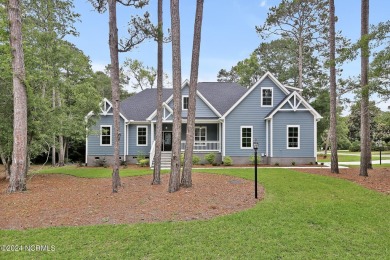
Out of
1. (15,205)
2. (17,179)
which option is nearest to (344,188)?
(15,205)

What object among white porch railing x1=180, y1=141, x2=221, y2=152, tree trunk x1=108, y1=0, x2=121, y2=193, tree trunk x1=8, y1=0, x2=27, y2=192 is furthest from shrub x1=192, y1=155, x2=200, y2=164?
tree trunk x1=8, y1=0, x2=27, y2=192

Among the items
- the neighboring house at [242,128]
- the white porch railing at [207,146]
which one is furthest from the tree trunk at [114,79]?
the white porch railing at [207,146]

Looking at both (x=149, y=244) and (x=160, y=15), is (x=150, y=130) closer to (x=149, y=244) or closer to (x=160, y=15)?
(x=160, y=15)

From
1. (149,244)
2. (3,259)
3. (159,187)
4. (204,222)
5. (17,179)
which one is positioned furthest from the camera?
(159,187)

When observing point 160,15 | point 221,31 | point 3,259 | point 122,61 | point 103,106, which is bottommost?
point 3,259

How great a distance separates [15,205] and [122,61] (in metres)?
29.6

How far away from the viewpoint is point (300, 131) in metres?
17.5

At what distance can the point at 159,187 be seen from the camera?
914cm

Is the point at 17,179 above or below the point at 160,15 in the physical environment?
below

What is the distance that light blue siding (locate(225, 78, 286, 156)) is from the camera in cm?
1795

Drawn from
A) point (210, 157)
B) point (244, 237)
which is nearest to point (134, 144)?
point (210, 157)

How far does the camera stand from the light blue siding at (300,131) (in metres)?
17.4

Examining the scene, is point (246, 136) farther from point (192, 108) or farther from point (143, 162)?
point (192, 108)

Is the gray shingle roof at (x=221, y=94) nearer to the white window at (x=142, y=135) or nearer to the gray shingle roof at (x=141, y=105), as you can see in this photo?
the gray shingle roof at (x=141, y=105)
